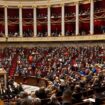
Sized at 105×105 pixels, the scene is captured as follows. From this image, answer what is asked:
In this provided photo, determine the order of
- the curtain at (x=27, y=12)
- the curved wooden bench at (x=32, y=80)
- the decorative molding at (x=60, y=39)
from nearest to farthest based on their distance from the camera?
the curved wooden bench at (x=32, y=80)
the decorative molding at (x=60, y=39)
the curtain at (x=27, y=12)

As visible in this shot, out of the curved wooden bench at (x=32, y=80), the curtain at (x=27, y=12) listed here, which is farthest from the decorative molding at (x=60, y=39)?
the curved wooden bench at (x=32, y=80)

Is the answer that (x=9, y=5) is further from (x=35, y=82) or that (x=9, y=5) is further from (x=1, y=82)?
(x=1, y=82)

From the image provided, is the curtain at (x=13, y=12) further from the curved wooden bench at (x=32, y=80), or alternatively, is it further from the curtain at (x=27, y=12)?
the curved wooden bench at (x=32, y=80)

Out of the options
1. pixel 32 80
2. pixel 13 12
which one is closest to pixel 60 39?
pixel 13 12

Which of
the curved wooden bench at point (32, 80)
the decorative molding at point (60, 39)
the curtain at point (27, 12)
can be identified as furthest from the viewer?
the curtain at point (27, 12)

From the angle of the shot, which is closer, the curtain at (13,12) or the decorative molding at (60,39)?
the decorative molding at (60,39)

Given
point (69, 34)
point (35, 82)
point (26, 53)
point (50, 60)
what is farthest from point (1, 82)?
point (69, 34)

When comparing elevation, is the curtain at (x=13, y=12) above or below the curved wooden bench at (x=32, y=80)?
above

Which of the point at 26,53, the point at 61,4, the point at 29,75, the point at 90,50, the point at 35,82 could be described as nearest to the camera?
the point at 35,82

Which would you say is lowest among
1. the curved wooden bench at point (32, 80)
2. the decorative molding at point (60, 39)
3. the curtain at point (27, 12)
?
the curved wooden bench at point (32, 80)

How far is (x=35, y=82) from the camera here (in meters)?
31.0

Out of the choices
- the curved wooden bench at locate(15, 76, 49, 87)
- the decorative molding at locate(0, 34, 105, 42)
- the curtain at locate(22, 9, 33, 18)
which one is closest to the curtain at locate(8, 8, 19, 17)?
the curtain at locate(22, 9, 33, 18)

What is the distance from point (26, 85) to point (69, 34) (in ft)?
46.6

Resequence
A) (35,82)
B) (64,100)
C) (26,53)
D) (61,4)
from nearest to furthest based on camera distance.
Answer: (64,100) < (35,82) < (26,53) < (61,4)
